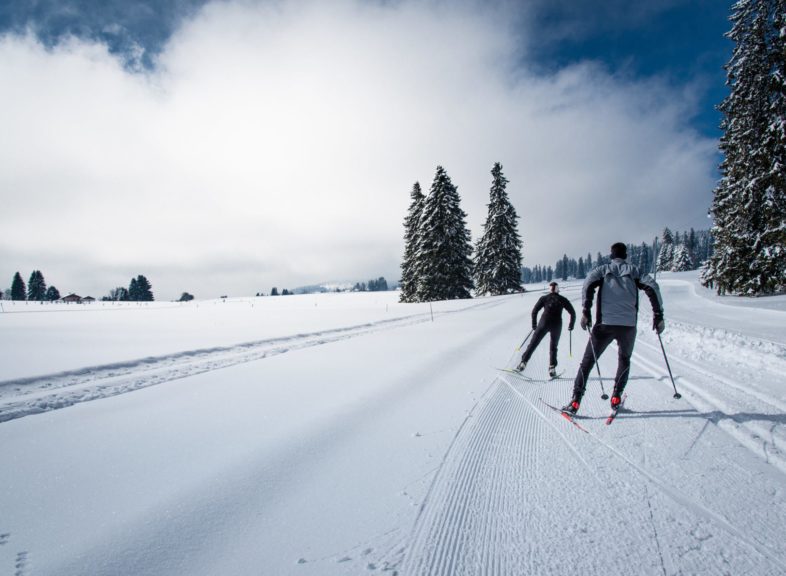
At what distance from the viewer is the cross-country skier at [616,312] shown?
14.3 feet

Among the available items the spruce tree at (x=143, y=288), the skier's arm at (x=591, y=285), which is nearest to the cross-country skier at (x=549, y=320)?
the skier's arm at (x=591, y=285)

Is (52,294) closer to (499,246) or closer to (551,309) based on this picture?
(499,246)

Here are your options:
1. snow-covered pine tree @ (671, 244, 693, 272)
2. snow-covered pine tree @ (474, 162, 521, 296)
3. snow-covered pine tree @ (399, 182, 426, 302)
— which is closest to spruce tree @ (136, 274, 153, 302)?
snow-covered pine tree @ (399, 182, 426, 302)

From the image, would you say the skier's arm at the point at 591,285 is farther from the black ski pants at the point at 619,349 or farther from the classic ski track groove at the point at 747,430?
the classic ski track groove at the point at 747,430

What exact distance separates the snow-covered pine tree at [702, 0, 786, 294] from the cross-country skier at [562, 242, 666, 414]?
1850cm

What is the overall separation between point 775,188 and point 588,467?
2247cm

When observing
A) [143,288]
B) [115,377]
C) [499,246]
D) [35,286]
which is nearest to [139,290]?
[143,288]

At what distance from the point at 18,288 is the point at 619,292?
109 meters

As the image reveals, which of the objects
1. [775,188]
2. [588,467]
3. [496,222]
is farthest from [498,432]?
[496,222]

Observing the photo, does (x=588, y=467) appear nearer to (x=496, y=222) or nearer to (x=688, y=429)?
(x=688, y=429)

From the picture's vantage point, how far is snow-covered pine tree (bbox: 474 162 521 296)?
4053 cm

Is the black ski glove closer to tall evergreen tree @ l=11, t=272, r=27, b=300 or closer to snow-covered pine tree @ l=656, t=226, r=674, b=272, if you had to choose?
snow-covered pine tree @ l=656, t=226, r=674, b=272

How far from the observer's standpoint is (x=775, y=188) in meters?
16.5

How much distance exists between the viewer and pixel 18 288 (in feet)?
241
